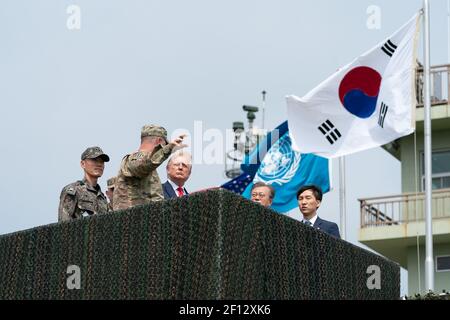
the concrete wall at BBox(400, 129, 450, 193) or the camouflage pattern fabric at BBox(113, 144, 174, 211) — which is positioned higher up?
the concrete wall at BBox(400, 129, 450, 193)

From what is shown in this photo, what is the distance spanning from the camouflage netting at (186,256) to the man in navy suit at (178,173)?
2871mm

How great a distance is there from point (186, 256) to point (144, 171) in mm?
2333

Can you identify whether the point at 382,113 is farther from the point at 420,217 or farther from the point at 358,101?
the point at 420,217

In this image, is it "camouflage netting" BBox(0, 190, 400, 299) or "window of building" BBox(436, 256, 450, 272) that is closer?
"camouflage netting" BBox(0, 190, 400, 299)

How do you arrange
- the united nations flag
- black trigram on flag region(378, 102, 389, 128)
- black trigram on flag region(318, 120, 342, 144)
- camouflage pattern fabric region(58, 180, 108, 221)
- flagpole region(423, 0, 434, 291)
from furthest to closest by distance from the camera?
the united nations flag, flagpole region(423, 0, 434, 291), black trigram on flag region(318, 120, 342, 144), black trigram on flag region(378, 102, 389, 128), camouflage pattern fabric region(58, 180, 108, 221)

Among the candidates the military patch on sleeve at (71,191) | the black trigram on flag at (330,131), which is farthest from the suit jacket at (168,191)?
the black trigram on flag at (330,131)

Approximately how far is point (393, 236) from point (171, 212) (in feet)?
86.6

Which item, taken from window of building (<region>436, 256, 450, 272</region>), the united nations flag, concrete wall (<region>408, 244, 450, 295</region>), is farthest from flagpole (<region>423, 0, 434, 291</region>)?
window of building (<region>436, 256, 450, 272</region>)

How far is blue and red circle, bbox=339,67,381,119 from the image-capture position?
2203 centimetres

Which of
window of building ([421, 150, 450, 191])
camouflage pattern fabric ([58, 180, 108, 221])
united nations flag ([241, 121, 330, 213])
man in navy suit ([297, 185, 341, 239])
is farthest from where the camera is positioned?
window of building ([421, 150, 450, 191])

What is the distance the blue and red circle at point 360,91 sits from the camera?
72.3 ft

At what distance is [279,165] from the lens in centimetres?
2769

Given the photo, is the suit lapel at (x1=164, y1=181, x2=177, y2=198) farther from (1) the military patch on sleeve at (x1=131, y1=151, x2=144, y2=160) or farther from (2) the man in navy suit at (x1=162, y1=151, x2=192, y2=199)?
(1) the military patch on sleeve at (x1=131, y1=151, x2=144, y2=160)
